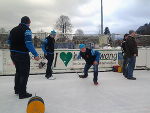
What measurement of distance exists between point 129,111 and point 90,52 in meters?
2.75

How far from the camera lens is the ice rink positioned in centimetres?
440

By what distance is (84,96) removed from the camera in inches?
210

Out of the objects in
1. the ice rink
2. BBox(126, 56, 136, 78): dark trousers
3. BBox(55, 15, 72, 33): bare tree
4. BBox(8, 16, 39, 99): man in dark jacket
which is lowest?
the ice rink

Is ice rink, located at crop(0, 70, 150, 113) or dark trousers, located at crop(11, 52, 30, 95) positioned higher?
dark trousers, located at crop(11, 52, 30, 95)

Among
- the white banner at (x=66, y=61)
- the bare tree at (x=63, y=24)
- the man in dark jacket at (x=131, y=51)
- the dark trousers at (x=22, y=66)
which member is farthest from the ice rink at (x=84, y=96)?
the bare tree at (x=63, y=24)

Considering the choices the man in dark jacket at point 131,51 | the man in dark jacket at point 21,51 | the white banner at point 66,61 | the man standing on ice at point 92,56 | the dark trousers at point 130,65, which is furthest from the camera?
the white banner at point 66,61

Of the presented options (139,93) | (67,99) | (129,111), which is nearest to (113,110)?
(129,111)

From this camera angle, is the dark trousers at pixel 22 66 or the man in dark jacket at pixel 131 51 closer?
the dark trousers at pixel 22 66

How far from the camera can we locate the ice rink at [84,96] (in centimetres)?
440

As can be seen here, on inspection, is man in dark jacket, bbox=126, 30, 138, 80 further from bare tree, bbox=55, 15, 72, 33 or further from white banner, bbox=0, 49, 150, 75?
bare tree, bbox=55, 15, 72, 33

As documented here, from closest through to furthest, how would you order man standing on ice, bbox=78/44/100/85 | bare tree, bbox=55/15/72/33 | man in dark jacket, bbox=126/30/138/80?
man standing on ice, bbox=78/44/100/85 < man in dark jacket, bbox=126/30/138/80 < bare tree, bbox=55/15/72/33

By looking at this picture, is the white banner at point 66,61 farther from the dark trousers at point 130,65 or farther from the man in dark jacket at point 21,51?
the man in dark jacket at point 21,51

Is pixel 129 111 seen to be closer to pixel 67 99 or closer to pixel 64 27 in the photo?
pixel 67 99

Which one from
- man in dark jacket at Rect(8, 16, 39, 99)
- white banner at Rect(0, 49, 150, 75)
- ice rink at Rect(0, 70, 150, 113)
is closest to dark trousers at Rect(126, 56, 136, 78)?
ice rink at Rect(0, 70, 150, 113)
